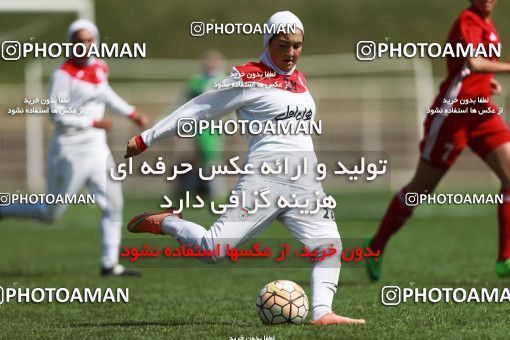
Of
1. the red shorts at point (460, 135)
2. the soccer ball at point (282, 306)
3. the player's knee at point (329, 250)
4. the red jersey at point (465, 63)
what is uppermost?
the red jersey at point (465, 63)

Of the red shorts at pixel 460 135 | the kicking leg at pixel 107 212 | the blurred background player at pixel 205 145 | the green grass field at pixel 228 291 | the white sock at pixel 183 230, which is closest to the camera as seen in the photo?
the green grass field at pixel 228 291

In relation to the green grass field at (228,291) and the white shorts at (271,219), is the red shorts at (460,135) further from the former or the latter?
the white shorts at (271,219)

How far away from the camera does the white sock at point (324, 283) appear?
711 centimetres

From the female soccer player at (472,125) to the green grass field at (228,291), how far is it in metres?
0.86

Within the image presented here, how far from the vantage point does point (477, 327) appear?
6977 millimetres

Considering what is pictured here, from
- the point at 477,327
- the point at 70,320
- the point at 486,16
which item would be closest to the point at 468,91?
the point at 486,16

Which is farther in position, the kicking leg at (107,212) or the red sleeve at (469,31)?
the kicking leg at (107,212)

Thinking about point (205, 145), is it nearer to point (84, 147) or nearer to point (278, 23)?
point (84, 147)

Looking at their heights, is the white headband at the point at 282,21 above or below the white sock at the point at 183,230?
above

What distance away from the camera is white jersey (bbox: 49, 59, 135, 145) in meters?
11.1

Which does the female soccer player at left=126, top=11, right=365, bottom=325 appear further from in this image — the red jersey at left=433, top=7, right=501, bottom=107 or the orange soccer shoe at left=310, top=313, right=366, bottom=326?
the red jersey at left=433, top=7, right=501, bottom=107

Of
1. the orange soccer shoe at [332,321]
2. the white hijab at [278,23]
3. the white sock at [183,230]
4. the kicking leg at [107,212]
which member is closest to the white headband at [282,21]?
→ the white hijab at [278,23]

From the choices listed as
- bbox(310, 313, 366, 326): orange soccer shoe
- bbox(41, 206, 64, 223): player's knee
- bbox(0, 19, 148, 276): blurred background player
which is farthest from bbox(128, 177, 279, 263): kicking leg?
bbox(41, 206, 64, 223): player's knee

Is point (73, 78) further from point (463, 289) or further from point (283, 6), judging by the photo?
point (283, 6)
